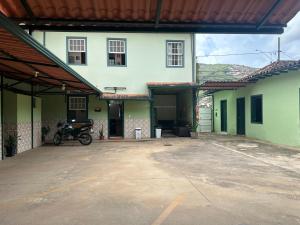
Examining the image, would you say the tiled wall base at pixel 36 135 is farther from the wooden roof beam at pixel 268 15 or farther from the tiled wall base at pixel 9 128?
the wooden roof beam at pixel 268 15

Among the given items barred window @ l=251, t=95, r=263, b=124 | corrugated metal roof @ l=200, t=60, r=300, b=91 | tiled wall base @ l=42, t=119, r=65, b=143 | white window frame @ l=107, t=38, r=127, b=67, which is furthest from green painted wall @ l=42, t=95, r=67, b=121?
barred window @ l=251, t=95, r=263, b=124

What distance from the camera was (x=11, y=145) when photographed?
38.0ft

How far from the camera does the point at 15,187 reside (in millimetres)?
6703

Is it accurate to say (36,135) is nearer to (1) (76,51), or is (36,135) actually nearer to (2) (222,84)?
(1) (76,51)

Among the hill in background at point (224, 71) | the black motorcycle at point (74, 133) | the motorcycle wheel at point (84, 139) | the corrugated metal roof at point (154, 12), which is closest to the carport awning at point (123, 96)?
the black motorcycle at point (74, 133)

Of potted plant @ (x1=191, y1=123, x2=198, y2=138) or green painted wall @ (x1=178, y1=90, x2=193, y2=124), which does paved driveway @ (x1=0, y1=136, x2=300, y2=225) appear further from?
green painted wall @ (x1=178, y1=90, x2=193, y2=124)

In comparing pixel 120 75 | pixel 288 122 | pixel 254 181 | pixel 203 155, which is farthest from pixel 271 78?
pixel 254 181

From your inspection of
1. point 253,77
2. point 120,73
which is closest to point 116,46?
point 120,73

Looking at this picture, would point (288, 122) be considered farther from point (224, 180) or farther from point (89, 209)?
point (89, 209)

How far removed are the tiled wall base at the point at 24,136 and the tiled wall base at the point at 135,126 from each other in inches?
240

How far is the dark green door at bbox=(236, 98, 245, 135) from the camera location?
786 inches

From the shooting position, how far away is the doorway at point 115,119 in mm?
18672

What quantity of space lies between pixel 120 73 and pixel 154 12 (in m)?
15.1

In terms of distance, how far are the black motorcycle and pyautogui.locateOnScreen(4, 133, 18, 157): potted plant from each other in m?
3.49
